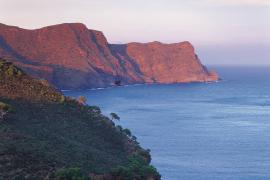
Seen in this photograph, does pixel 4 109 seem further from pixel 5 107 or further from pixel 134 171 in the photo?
pixel 134 171

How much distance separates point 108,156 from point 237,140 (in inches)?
1785

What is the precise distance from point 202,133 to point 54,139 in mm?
52706

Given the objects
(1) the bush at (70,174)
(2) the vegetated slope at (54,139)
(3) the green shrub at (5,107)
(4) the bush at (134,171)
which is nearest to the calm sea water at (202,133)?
(2) the vegetated slope at (54,139)

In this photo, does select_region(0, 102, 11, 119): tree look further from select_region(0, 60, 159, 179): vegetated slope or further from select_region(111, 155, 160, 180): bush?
select_region(111, 155, 160, 180): bush

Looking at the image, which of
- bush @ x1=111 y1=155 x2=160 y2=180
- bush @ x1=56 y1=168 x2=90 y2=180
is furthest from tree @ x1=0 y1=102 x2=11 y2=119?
bush @ x1=56 y1=168 x2=90 y2=180

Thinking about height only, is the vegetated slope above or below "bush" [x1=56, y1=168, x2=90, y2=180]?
above

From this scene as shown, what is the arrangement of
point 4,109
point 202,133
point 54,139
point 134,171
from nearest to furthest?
point 134,171
point 54,139
point 4,109
point 202,133

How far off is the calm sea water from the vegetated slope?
51.6ft

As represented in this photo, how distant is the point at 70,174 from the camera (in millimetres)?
24203

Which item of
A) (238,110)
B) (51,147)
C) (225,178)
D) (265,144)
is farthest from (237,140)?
(51,147)

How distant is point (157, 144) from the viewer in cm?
7038

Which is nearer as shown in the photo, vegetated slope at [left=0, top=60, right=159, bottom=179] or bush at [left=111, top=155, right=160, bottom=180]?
vegetated slope at [left=0, top=60, right=159, bottom=179]

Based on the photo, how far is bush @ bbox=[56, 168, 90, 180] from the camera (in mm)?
23953

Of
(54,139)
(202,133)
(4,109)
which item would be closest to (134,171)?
(54,139)
